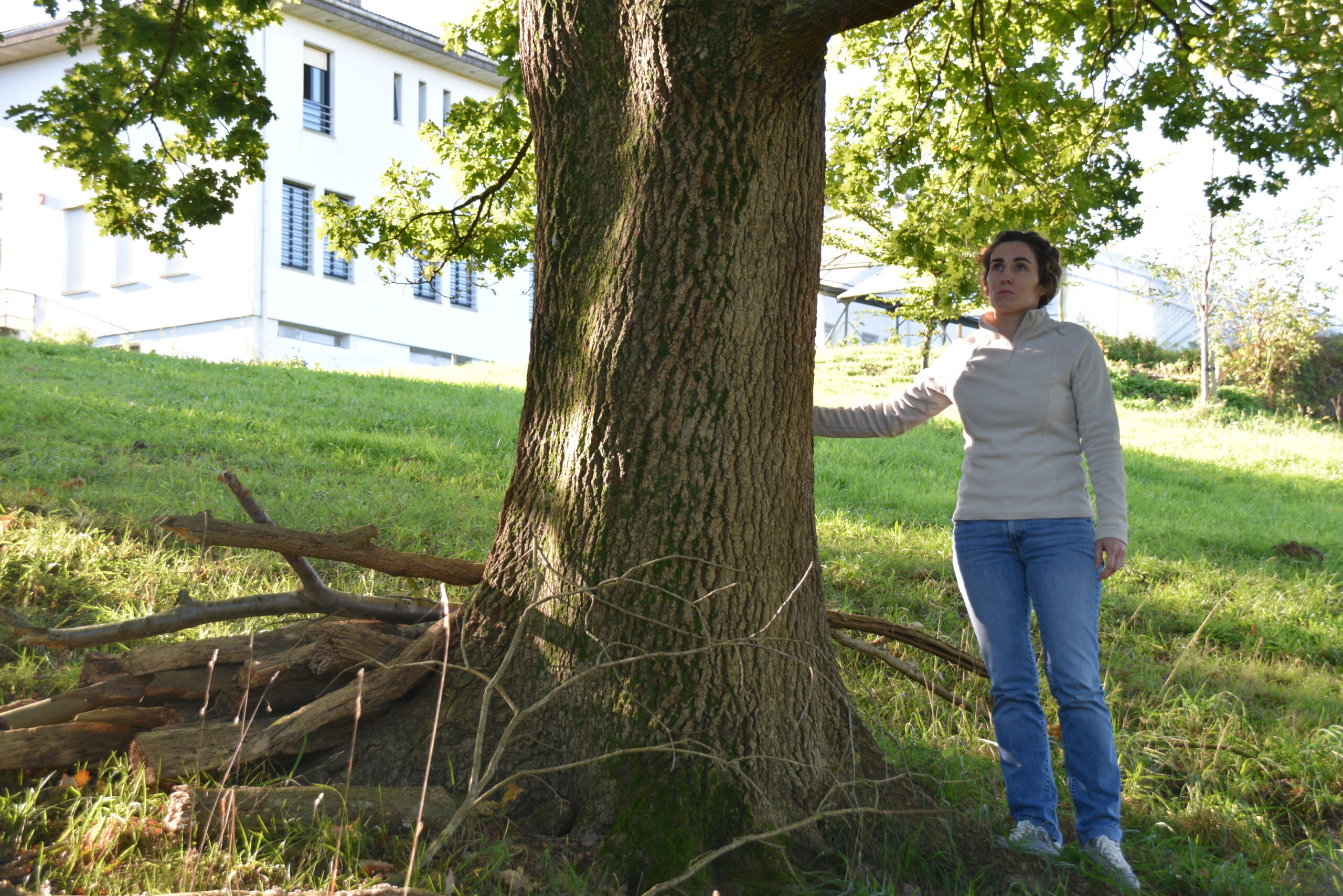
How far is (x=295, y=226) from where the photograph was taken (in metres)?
22.0

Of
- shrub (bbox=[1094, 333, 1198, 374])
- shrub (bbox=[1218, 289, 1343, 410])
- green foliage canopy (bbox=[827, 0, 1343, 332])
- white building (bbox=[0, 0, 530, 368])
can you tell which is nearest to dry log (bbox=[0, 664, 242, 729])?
green foliage canopy (bbox=[827, 0, 1343, 332])

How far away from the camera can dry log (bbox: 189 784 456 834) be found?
2865 mm

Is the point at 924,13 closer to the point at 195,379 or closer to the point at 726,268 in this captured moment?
the point at 726,268

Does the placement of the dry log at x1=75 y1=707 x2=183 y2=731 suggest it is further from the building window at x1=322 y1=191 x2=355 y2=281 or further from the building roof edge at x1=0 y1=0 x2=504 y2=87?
the building roof edge at x1=0 y1=0 x2=504 y2=87

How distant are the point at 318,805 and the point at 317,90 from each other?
907 inches

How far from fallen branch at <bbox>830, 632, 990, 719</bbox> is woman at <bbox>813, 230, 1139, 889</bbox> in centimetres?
90

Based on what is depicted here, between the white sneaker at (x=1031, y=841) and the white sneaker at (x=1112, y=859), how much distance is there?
10cm

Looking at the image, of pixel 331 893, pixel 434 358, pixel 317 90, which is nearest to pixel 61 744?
pixel 331 893

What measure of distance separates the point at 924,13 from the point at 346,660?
18.9 feet

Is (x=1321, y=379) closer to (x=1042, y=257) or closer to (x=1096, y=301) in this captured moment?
(x=1096, y=301)

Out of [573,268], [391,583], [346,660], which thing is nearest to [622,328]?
[573,268]

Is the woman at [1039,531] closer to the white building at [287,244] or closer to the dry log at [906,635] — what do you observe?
the dry log at [906,635]

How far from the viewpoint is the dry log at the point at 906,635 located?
4438 mm

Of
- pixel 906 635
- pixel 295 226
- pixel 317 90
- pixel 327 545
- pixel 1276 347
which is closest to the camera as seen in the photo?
pixel 327 545
